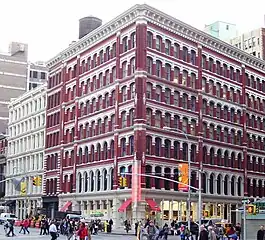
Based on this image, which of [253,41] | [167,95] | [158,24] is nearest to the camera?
[158,24]

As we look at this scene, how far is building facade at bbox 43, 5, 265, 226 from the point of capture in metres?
64.2

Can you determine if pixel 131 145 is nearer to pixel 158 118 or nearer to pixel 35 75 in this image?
pixel 158 118

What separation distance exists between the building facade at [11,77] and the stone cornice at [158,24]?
146 feet

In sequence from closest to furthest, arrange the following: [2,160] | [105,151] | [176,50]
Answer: [105,151], [176,50], [2,160]

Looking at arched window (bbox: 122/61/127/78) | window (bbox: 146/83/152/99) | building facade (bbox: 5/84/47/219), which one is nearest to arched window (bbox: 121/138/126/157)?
window (bbox: 146/83/152/99)

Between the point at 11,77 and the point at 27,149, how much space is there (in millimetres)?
39562

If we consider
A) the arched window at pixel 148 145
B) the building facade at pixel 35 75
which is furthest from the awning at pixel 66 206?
the building facade at pixel 35 75

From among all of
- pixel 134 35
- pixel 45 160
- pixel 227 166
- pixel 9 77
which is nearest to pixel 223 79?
pixel 227 166

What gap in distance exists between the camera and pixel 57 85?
8606 centimetres

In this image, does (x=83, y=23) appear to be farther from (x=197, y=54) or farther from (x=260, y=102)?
(x=260, y=102)

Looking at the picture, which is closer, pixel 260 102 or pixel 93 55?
pixel 93 55

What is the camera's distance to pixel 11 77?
13150 cm

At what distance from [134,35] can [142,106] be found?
31.0 feet

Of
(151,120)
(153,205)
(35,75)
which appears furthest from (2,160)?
(153,205)
